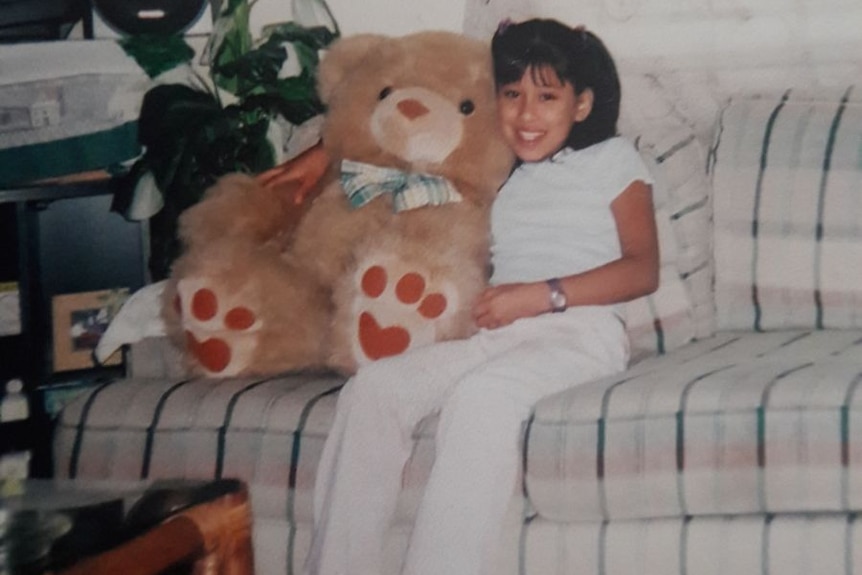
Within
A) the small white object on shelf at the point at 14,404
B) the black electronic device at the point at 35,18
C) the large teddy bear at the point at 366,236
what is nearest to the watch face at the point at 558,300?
the large teddy bear at the point at 366,236

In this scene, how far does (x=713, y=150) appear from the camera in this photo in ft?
6.10

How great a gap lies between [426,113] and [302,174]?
0.89ft

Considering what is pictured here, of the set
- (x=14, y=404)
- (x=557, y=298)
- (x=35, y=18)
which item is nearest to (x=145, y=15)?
(x=35, y=18)

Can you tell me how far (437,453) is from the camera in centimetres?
138

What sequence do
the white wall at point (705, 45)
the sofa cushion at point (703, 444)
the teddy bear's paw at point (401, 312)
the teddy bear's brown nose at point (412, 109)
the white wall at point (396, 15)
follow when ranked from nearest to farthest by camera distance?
1. the sofa cushion at point (703, 444)
2. the teddy bear's paw at point (401, 312)
3. the teddy bear's brown nose at point (412, 109)
4. the white wall at point (705, 45)
5. the white wall at point (396, 15)

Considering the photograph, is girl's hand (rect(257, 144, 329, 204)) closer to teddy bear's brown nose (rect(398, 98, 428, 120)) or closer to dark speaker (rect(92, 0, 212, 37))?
teddy bear's brown nose (rect(398, 98, 428, 120))

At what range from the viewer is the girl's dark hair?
176 cm

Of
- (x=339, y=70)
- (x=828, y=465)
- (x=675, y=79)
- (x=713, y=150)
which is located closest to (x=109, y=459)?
(x=339, y=70)

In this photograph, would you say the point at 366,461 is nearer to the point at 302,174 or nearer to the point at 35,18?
the point at 302,174

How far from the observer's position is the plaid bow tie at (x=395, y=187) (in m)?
1.69

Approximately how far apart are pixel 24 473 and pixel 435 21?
120 cm

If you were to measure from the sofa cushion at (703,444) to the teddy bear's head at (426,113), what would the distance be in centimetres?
48

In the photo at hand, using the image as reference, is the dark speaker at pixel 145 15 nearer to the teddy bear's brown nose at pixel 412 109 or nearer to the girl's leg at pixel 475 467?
the teddy bear's brown nose at pixel 412 109

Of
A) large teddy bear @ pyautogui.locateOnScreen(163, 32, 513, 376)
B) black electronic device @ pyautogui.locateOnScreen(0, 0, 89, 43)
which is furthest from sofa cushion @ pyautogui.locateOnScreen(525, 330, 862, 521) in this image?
black electronic device @ pyautogui.locateOnScreen(0, 0, 89, 43)
